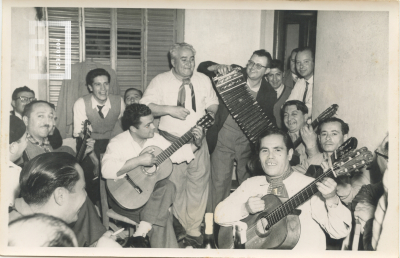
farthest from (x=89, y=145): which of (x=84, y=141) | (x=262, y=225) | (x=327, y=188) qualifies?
(x=327, y=188)

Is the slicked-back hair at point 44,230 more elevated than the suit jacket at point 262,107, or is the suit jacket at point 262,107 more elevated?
the suit jacket at point 262,107

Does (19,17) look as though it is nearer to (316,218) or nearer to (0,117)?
(0,117)

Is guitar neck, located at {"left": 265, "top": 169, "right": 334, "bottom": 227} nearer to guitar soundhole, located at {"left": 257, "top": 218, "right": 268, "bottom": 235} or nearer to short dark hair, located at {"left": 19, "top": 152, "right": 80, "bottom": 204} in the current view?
guitar soundhole, located at {"left": 257, "top": 218, "right": 268, "bottom": 235}

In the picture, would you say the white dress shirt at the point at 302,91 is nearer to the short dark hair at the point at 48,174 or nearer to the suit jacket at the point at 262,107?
the suit jacket at the point at 262,107

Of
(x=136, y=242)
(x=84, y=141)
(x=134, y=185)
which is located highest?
(x=84, y=141)

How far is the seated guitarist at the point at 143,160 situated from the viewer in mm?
2822

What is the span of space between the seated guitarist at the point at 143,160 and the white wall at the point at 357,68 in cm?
92

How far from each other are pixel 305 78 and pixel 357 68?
0.33 meters

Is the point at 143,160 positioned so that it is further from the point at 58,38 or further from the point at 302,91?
the point at 302,91

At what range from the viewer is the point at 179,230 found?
2.88 metres

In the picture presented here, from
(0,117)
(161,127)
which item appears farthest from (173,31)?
(0,117)

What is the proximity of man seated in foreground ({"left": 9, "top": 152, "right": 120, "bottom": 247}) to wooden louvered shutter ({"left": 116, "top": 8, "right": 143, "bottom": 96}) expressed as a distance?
610mm

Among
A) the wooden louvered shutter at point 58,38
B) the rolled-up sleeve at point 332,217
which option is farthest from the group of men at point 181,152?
the wooden louvered shutter at point 58,38

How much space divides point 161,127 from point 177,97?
0.72ft
